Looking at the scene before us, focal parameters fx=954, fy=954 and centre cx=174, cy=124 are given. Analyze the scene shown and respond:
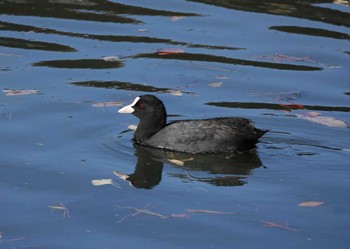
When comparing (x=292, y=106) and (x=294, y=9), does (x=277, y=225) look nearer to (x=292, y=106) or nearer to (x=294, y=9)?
(x=292, y=106)

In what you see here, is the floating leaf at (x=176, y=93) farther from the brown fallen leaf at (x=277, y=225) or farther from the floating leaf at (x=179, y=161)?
the brown fallen leaf at (x=277, y=225)

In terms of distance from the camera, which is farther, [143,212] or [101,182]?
[101,182]

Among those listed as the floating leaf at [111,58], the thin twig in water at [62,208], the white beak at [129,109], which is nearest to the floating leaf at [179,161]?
the white beak at [129,109]

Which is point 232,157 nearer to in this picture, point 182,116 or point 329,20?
point 182,116

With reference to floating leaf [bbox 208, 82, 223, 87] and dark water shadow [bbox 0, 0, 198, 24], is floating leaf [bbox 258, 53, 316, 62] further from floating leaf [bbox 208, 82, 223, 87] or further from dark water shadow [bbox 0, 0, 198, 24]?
dark water shadow [bbox 0, 0, 198, 24]

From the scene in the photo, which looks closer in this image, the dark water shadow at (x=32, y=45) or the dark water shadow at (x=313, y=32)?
the dark water shadow at (x=32, y=45)

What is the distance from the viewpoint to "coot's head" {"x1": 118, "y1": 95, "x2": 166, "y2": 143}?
1148cm

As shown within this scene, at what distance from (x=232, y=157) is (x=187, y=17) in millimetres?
5892

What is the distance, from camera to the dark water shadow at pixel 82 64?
45.4ft

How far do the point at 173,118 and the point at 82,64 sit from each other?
2.46 m

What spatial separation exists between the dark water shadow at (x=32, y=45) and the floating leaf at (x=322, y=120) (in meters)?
4.20

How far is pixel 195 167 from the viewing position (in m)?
10.5

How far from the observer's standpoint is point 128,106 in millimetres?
11633

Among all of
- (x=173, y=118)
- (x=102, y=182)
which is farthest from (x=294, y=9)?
(x=102, y=182)
